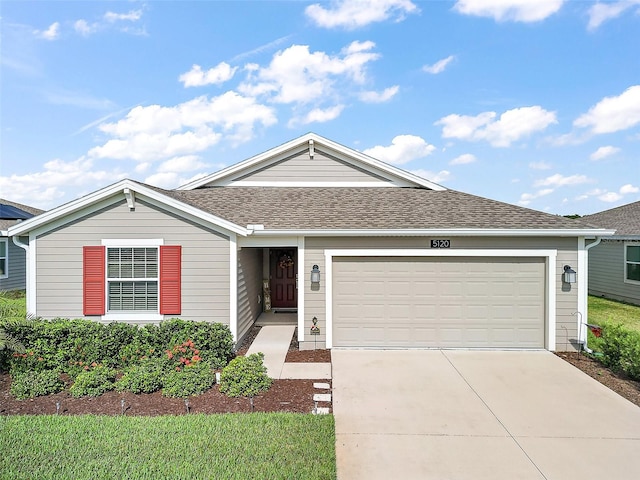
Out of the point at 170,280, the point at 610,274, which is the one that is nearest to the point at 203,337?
the point at 170,280

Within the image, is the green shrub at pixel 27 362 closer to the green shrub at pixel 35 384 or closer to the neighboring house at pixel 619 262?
the green shrub at pixel 35 384

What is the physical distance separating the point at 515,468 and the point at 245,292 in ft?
22.6

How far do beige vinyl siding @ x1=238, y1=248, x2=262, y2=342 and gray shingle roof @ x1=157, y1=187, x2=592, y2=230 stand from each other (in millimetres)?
1260

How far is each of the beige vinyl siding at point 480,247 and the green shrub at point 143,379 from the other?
337 cm

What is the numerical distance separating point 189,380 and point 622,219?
Answer: 764 inches

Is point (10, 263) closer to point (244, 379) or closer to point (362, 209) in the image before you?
point (244, 379)

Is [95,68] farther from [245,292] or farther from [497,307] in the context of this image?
[497,307]

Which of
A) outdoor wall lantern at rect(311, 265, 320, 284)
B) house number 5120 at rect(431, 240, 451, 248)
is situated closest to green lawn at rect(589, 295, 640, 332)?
house number 5120 at rect(431, 240, 451, 248)

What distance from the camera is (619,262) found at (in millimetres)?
14477

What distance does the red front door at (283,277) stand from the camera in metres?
12.6

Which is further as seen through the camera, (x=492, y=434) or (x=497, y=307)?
(x=497, y=307)

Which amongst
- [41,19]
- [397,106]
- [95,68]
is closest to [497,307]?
Result: [397,106]

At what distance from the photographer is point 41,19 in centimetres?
848

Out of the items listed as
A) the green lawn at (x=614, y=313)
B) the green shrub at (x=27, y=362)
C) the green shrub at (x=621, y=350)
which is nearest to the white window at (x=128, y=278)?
the green shrub at (x=27, y=362)
